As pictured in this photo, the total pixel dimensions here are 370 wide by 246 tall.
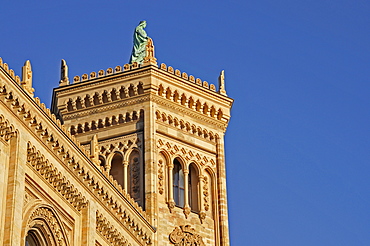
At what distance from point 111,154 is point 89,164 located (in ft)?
24.3

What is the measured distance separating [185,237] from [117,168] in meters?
3.46

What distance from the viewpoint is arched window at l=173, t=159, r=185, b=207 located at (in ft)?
128

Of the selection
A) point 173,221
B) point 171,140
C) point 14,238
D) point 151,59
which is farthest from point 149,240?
point 14,238

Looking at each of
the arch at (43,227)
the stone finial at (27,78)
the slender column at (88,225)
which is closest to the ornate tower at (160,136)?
the slender column at (88,225)

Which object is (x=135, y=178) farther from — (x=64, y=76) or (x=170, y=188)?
(x=64, y=76)

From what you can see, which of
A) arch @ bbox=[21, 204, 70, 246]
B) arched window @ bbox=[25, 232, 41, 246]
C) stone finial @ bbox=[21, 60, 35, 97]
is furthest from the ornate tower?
stone finial @ bbox=[21, 60, 35, 97]

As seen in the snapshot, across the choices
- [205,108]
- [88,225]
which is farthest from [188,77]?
[88,225]

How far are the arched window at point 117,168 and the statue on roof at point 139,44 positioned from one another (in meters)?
4.15

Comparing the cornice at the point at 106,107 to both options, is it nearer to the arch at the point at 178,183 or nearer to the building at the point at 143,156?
the building at the point at 143,156

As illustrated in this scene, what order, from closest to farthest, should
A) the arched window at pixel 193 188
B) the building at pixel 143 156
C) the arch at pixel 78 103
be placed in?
the building at pixel 143 156, the arched window at pixel 193 188, the arch at pixel 78 103

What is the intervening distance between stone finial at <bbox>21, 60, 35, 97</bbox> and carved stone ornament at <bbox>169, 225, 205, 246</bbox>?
10237 millimetres

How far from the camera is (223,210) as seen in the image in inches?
1555

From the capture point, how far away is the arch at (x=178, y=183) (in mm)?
38875

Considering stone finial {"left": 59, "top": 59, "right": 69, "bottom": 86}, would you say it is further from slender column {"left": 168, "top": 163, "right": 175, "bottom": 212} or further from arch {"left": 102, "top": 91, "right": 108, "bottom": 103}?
slender column {"left": 168, "top": 163, "right": 175, "bottom": 212}
